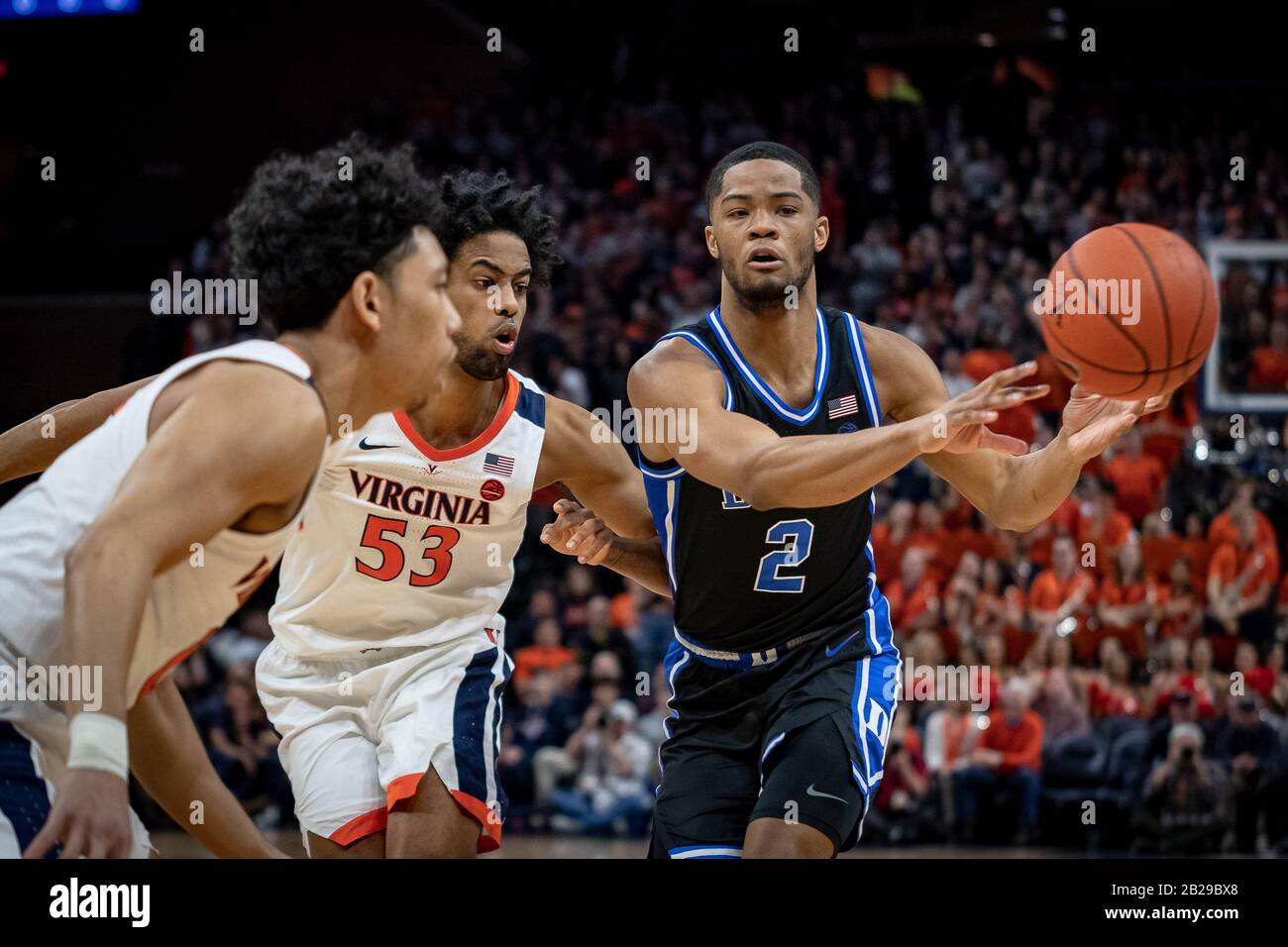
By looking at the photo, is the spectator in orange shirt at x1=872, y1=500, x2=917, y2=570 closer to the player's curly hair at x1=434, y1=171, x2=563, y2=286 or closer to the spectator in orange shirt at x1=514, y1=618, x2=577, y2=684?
the spectator in orange shirt at x1=514, y1=618, x2=577, y2=684

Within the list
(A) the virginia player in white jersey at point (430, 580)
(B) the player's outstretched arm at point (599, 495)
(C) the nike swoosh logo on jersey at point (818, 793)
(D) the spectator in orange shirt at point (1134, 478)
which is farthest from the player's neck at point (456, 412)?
(D) the spectator in orange shirt at point (1134, 478)

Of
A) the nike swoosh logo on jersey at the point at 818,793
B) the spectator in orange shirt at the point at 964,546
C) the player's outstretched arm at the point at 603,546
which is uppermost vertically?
the player's outstretched arm at the point at 603,546

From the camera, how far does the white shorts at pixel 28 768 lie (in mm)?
2494

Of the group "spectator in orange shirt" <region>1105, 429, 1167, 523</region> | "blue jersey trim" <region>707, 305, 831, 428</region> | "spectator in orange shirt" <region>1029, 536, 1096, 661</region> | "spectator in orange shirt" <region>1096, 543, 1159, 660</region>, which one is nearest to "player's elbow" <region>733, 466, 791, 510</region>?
"blue jersey trim" <region>707, 305, 831, 428</region>

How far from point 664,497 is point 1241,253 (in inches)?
314

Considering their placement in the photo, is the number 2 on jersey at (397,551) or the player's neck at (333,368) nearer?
the player's neck at (333,368)

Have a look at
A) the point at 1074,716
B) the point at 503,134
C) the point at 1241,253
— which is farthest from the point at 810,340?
the point at 503,134

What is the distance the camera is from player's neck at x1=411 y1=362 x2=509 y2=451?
421 cm

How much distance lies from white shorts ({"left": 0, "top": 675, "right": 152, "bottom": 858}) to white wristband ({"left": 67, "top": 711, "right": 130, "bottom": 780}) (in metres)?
0.28

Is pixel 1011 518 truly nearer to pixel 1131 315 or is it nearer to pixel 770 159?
pixel 1131 315

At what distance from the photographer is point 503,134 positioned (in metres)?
14.2

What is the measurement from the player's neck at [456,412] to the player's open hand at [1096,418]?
162 centimetres

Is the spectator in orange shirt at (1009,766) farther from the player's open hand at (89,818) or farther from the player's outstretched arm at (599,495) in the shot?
the player's open hand at (89,818)
